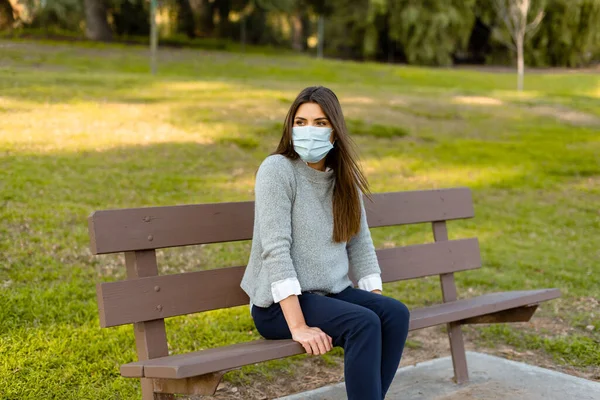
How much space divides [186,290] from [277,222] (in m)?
0.55

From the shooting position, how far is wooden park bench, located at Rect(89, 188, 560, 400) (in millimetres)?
3006

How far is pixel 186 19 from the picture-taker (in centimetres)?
3722

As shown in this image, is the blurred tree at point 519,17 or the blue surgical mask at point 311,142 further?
the blurred tree at point 519,17

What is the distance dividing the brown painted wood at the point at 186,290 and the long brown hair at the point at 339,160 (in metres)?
0.56

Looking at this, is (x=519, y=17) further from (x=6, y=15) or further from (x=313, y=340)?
(x=313, y=340)

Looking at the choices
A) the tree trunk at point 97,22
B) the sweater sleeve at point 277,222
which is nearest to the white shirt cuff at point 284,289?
the sweater sleeve at point 277,222

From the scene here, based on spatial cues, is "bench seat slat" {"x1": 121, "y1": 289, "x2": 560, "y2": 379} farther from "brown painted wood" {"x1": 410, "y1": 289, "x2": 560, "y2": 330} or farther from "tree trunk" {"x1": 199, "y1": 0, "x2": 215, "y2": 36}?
"tree trunk" {"x1": 199, "y1": 0, "x2": 215, "y2": 36}

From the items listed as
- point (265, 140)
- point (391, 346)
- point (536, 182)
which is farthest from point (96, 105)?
point (391, 346)

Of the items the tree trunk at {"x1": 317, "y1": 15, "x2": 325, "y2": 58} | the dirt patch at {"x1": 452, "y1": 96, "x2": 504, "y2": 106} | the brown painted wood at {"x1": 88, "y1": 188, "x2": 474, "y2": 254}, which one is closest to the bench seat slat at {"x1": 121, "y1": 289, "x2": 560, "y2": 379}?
the brown painted wood at {"x1": 88, "y1": 188, "x2": 474, "y2": 254}

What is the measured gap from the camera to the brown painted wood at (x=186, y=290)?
318 centimetres

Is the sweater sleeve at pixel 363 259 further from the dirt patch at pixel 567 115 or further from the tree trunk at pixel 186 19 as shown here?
the tree trunk at pixel 186 19

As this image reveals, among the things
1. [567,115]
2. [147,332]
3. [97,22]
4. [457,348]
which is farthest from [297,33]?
[147,332]

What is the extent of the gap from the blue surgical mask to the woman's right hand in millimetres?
783

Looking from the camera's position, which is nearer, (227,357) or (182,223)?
(227,357)
